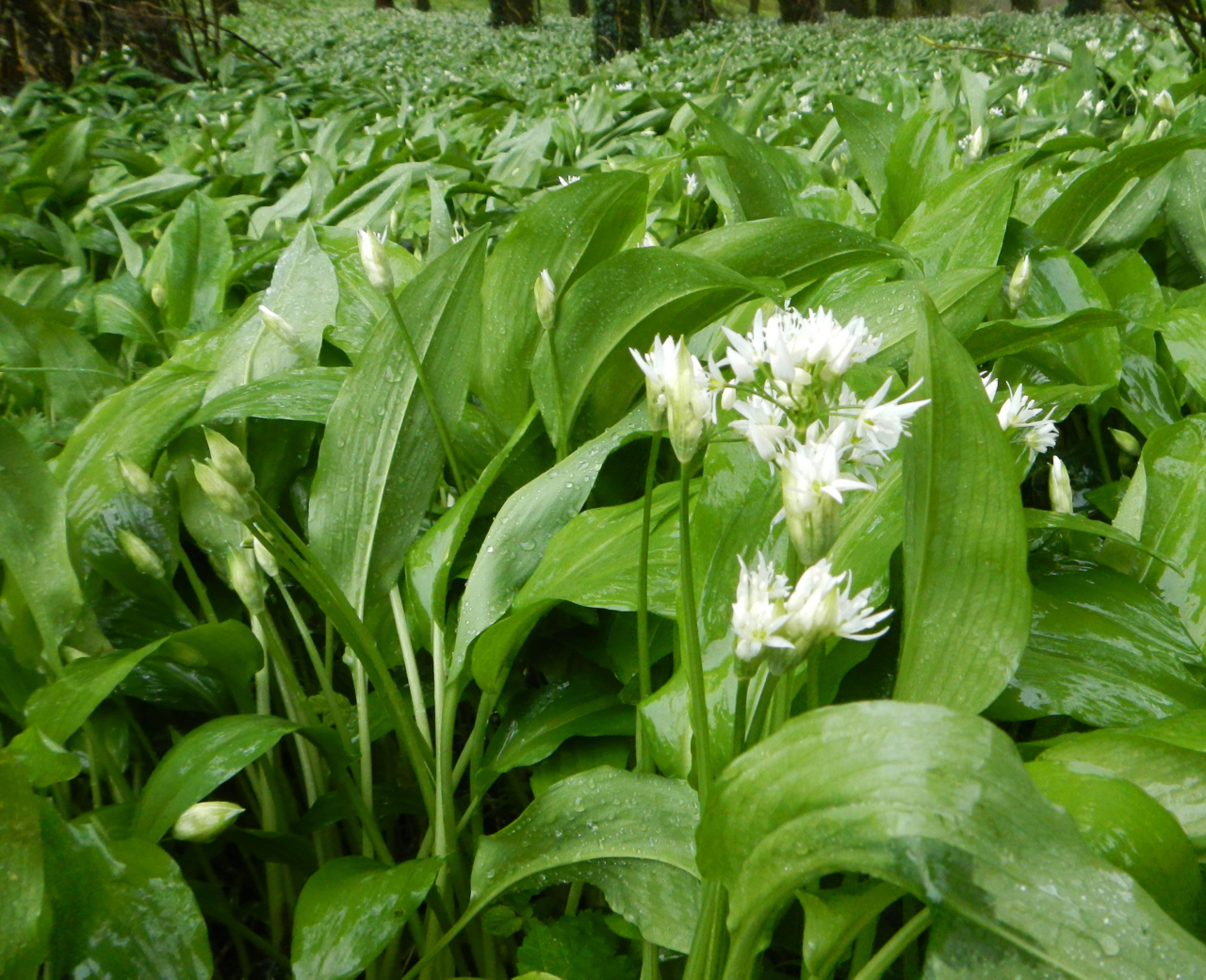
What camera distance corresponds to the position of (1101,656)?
0.96 m

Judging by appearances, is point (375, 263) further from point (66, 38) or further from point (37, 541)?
point (66, 38)

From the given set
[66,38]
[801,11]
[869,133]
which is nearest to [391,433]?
[869,133]

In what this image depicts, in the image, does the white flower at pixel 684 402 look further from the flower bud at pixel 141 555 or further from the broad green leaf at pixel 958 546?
the flower bud at pixel 141 555

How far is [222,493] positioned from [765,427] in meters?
0.53

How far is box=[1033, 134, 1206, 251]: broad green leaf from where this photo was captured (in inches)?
63.9

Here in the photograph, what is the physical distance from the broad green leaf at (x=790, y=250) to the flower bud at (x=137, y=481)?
2.55 ft

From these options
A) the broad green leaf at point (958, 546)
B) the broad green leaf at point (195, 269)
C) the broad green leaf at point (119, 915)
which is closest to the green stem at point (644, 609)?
the broad green leaf at point (958, 546)

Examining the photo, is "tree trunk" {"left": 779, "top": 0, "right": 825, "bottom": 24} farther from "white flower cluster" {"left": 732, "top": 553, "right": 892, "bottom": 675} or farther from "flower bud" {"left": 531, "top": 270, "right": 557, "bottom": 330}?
"white flower cluster" {"left": 732, "top": 553, "right": 892, "bottom": 675}

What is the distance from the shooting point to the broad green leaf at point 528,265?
1393 mm

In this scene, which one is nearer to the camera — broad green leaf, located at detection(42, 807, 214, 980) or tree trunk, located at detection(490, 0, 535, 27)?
broad green leaf, located at detection(42, 807, 214, 980)

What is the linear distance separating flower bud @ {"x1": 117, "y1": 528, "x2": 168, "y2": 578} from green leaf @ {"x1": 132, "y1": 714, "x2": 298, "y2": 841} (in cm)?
27

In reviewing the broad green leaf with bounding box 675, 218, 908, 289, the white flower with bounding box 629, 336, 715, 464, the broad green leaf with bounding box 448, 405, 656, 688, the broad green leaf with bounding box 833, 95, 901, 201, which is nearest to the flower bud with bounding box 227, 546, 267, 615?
the broad green leaf with bounding box 448, 405, 656, 688

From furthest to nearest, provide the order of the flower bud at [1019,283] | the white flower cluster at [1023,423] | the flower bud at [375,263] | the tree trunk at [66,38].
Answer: the tree trunk at [66,38] < the flower bud at [1019,283] < the flower bud at [375,263] < the white flower cluster at [1023,423]

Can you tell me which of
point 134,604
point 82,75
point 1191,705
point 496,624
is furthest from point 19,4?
point 1191,705
